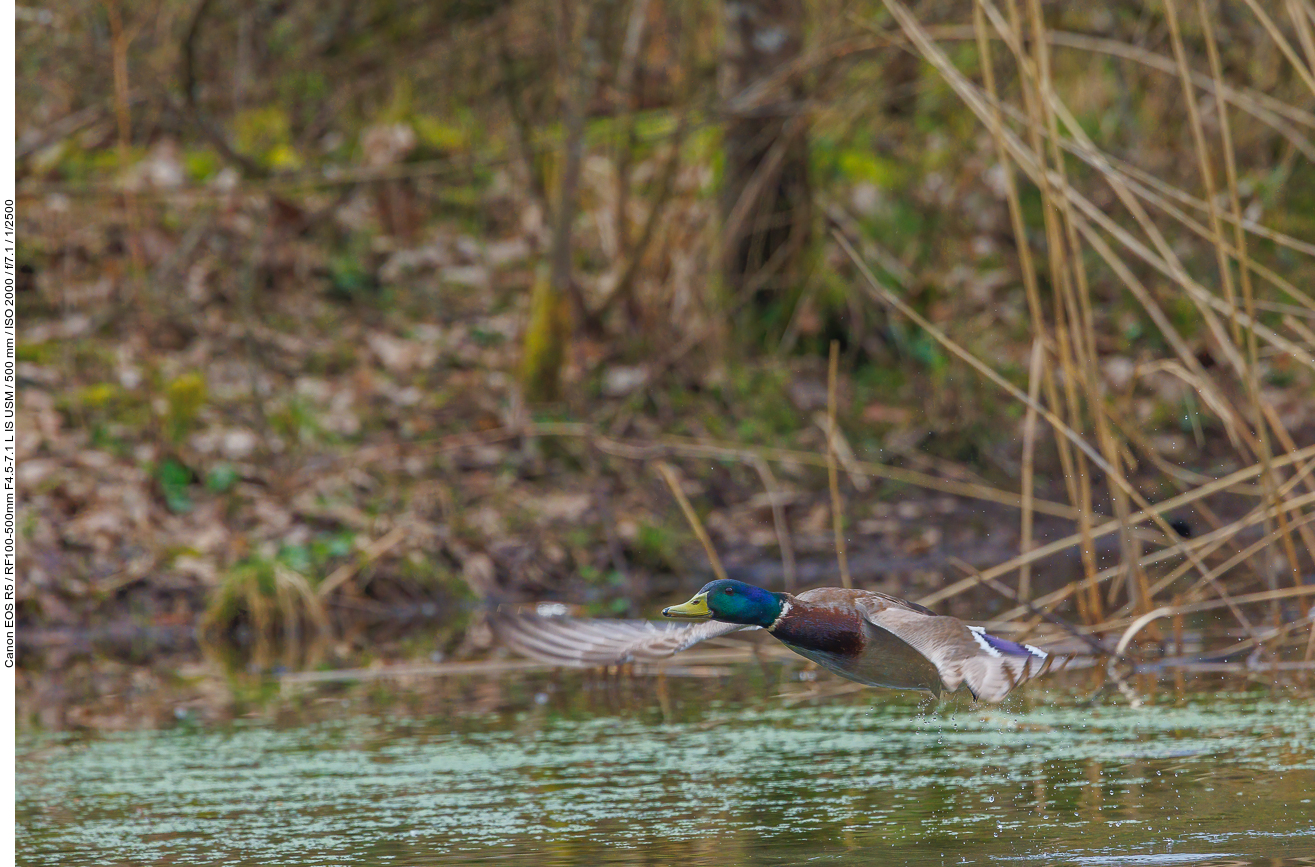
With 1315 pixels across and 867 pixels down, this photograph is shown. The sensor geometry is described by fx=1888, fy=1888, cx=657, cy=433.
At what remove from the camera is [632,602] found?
8609mm

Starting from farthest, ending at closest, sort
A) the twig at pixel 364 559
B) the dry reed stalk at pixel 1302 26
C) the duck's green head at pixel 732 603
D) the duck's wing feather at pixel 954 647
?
the twig at pixel 364 559
the dry reed stalk at pixel 1302 26
the duck's green head at pixel 732 603
the duck's wing feather at pixel 954 647

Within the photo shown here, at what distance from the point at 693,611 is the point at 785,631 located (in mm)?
269

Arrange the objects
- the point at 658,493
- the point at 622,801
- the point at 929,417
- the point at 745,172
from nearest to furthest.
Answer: the point at 622,801 < the point at 658,493 < the point at 929,417 < the point at 745,172

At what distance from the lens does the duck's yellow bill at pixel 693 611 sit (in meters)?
4.20

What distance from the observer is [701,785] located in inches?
196

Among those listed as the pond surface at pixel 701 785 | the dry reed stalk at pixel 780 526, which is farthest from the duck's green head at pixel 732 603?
the dry reed stalk at pixel 780 526

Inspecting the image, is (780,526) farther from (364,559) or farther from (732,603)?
(364,559)

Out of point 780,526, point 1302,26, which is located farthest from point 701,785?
point 1302,26

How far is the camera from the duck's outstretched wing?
4246 mm

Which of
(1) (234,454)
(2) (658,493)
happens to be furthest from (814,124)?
(1) (234,454)

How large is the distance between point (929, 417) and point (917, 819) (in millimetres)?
6342

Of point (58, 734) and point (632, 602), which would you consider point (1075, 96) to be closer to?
point (632, 602)

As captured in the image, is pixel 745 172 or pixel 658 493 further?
→ pixel 745 172

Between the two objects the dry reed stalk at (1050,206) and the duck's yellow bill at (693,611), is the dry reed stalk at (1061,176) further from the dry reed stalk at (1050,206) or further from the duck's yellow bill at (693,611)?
the duck's yellow bill at (693,611)
